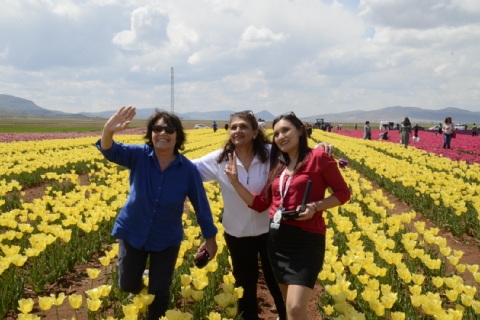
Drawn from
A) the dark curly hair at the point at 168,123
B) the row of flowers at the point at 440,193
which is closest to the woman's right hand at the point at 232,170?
the dark curly hair at the point at 168,123

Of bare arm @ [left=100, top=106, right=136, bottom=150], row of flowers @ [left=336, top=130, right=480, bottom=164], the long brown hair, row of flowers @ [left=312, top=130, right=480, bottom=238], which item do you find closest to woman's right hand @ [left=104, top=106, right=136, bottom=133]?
bare arm @ [left=100, top=106, right=136, bottom=150]

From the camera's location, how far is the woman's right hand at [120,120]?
2727 millimetres

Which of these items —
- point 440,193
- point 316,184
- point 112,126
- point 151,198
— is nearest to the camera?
point 316,184

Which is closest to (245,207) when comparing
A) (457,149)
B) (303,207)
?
(303,207)

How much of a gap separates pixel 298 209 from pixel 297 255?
0.35m

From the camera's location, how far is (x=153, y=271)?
285cm

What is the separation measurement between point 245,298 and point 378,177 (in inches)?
309

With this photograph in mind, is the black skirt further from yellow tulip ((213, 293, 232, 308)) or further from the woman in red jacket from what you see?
yellow tulip ((213, 293, 232, 308))

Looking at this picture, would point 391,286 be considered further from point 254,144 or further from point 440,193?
point 440,193

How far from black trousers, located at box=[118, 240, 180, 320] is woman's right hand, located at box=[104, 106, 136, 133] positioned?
3.18 ft

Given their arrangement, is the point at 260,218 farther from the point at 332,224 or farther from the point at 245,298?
the point at 332,224

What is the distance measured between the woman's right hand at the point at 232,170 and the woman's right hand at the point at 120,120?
2.99 ft

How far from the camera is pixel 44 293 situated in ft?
12.2

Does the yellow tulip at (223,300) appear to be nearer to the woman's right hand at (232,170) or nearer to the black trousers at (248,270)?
the black trousers at (248,270)
